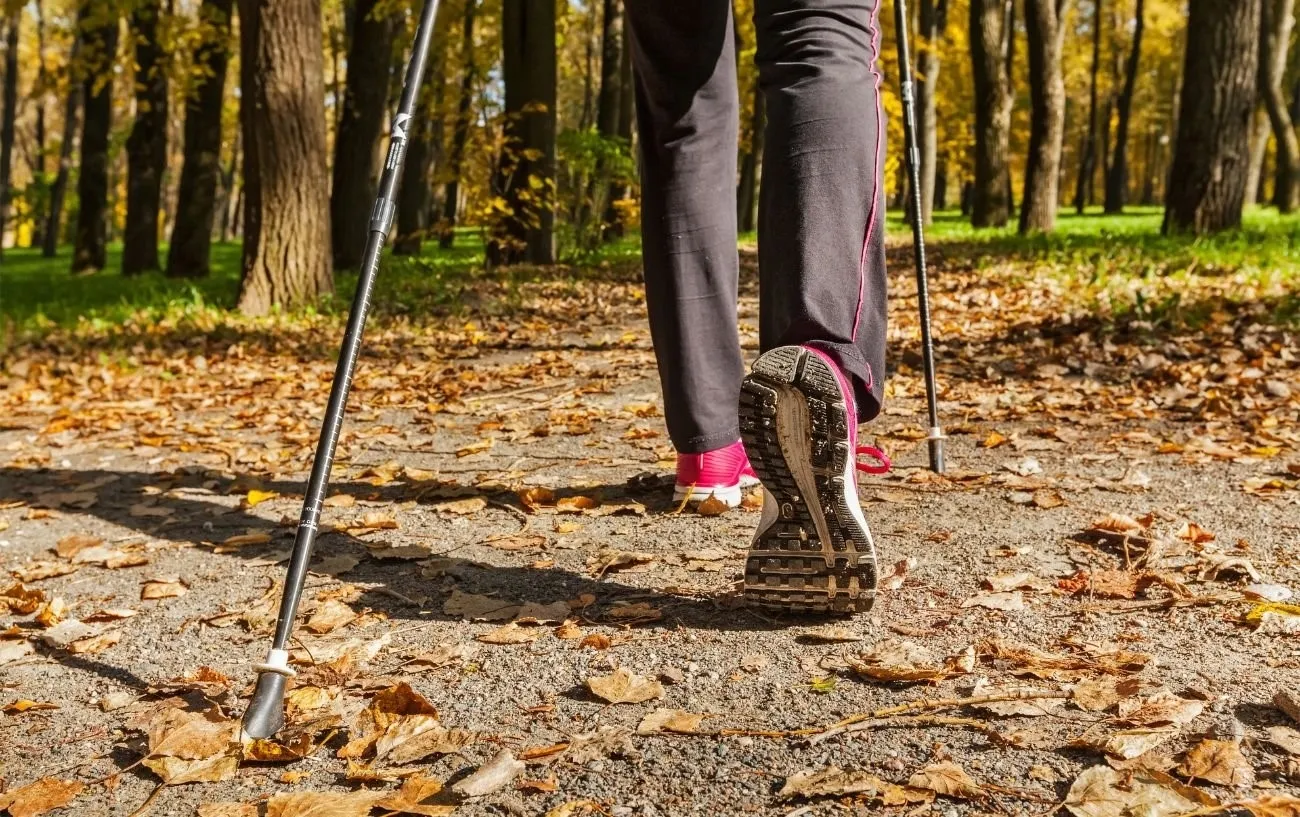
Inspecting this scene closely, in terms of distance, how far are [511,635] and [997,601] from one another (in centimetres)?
99

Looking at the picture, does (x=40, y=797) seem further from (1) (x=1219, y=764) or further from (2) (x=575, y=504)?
(2) (x=575, y=504)

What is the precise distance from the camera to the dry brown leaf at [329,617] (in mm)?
2418

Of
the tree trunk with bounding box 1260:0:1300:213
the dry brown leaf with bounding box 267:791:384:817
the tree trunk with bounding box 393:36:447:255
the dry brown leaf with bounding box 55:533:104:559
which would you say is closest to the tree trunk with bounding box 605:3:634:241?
the tree trunk with bounding box 393:36:447:255

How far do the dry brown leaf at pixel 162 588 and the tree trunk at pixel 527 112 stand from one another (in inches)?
405

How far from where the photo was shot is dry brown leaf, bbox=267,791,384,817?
5.09 ft

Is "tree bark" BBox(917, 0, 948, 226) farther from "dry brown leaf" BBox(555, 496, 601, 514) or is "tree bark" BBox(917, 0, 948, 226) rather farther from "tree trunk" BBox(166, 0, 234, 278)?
"dry brown leaf" BBox(555, 496, 601, 514)

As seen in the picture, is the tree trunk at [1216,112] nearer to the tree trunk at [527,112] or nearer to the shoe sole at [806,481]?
the tree trunk at [527,112]

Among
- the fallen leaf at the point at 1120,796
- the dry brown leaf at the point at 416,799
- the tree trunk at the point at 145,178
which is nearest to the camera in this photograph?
the fallen leaf at the point at 1120,796

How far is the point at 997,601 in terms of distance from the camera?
2352 millimetres

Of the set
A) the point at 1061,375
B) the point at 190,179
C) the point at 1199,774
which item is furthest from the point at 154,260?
the point at 1199,774

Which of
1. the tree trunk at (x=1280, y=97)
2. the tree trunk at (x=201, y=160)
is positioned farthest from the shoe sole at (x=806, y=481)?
the tree trunk at (x=1280, y=97)

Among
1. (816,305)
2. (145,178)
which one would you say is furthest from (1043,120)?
(816,305)

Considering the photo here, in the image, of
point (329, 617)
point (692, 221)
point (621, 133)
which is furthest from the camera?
point (621, 133)

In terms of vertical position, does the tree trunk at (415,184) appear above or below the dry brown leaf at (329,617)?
above
